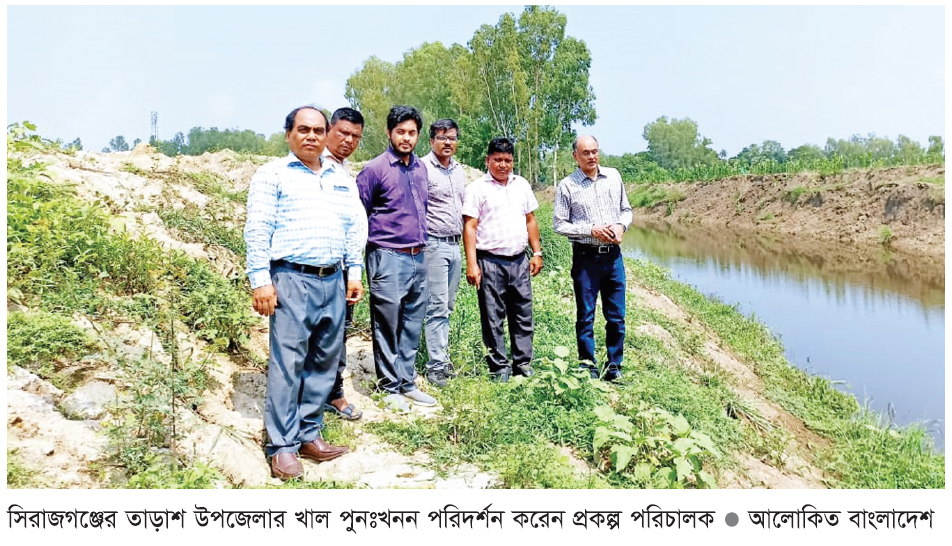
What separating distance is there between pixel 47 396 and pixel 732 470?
3312mm

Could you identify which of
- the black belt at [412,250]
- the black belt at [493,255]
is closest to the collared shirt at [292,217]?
the black belt at [412,250]

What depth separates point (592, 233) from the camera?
425 cm

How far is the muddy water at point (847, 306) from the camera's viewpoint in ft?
20.2

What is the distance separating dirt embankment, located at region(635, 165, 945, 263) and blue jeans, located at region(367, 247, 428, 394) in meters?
13.1

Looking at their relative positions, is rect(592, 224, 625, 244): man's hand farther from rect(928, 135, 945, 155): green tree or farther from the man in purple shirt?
rect(928, 135, 945, 155): green tree

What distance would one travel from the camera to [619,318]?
445cm

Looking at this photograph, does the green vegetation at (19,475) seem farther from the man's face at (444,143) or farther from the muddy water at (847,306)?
the muddy water at (847,306)

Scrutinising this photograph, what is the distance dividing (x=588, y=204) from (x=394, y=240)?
133 cm

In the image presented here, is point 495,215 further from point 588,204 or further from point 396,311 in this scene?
point 396,311

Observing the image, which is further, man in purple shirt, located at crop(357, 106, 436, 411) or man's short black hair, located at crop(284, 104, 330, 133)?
man in purple shirt, located at crop(357, 106, 436, 411)

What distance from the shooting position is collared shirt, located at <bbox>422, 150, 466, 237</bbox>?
405 cm

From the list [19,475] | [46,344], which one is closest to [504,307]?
[46,344]

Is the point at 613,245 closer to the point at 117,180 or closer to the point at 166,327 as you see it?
the point at 166,327

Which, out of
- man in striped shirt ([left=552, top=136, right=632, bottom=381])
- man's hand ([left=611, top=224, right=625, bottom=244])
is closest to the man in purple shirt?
man in striped shirt ([left=552, top=136, right=632, bottom=381])
